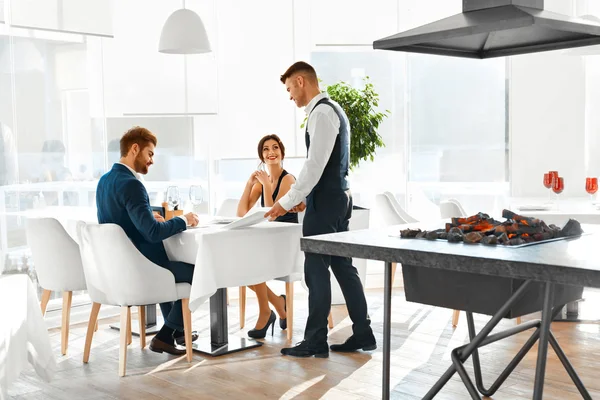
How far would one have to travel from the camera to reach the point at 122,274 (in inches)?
162

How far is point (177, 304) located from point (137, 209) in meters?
0.71

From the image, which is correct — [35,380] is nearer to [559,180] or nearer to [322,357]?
[322,357]

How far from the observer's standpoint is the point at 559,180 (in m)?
5.01

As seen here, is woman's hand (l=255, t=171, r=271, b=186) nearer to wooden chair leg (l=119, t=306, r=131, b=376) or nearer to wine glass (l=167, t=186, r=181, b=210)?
wine glass (l=167, t=186, r=181, b=210)

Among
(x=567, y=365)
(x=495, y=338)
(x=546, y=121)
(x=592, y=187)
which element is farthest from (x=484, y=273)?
(x=546, y=121)

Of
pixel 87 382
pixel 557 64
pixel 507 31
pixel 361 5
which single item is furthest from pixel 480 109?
pixel 87 382

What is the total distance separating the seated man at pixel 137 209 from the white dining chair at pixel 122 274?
0.44 feet

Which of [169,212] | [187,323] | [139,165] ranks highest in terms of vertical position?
[139,165]

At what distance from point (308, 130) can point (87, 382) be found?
1.87 meters

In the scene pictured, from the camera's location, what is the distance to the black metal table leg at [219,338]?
4.57m

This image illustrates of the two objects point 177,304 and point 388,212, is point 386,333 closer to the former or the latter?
point 177,304

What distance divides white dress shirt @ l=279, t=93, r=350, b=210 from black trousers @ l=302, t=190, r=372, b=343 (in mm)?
132

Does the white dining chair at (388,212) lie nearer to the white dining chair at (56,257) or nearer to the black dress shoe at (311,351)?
the black dress shoe at (311,351)

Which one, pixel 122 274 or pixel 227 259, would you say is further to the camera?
pixel 227 259
